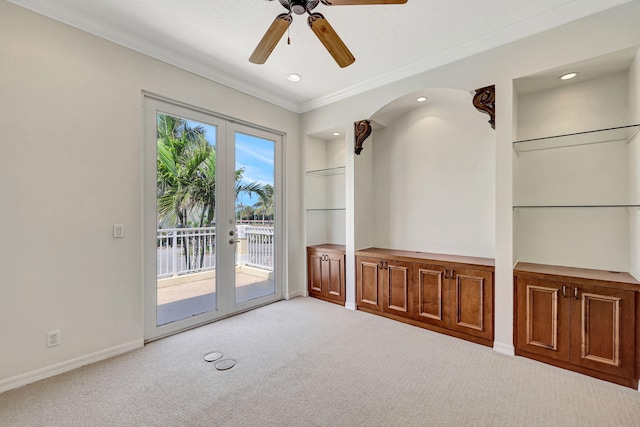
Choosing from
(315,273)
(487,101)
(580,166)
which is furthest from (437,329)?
(487,101)

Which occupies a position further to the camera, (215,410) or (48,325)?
(48,325)

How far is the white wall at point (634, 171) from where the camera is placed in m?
2.15

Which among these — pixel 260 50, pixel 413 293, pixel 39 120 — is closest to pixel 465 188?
pixel 413 293

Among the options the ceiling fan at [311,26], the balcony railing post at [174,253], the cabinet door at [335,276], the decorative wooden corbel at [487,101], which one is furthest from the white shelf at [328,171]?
the ceiling fan at [311,26]

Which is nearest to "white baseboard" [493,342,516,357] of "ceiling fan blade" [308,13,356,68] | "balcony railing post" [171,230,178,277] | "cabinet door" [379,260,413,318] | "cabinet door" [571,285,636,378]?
"cabinet door" [571,285,636,378]

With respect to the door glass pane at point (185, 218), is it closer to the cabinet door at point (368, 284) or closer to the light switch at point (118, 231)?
the light switch at point (118, 231)

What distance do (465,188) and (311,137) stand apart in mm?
2406

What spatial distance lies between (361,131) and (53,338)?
375cm

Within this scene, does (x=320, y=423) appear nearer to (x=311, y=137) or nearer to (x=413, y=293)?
(x=413, y=293)

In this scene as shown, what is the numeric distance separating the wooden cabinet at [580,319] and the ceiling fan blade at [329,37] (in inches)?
95.6

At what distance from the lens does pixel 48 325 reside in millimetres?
2242

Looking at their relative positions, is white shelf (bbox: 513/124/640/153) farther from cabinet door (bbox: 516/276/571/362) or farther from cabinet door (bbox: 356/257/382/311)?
cabinet door (bbox: 356/257/382/311)

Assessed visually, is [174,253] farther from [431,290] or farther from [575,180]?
[575,180]

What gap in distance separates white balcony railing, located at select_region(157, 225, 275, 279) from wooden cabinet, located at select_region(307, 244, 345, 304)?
81cm
